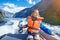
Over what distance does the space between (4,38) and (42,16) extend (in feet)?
1.00

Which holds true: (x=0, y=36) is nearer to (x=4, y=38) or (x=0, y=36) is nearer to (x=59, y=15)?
(x=4, y=38)

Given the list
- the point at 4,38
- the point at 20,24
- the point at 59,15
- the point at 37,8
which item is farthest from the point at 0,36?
the point at 59,15

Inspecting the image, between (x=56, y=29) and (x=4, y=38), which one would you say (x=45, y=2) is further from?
(x=4, y=38)

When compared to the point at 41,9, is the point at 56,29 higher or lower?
lower

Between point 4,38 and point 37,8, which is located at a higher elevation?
point 37,8

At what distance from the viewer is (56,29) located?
1045 mm

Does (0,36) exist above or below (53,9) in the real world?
below

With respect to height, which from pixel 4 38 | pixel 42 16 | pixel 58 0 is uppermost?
pixel 58 0

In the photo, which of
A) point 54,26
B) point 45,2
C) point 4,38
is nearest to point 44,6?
point 45,2

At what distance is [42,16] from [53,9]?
0.10 meters

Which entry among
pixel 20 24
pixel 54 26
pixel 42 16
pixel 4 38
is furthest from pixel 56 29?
pixel 4 38

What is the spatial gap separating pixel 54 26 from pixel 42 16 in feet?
0.36

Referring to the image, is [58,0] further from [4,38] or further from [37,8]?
[4,38]

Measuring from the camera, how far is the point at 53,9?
3.53 feet
